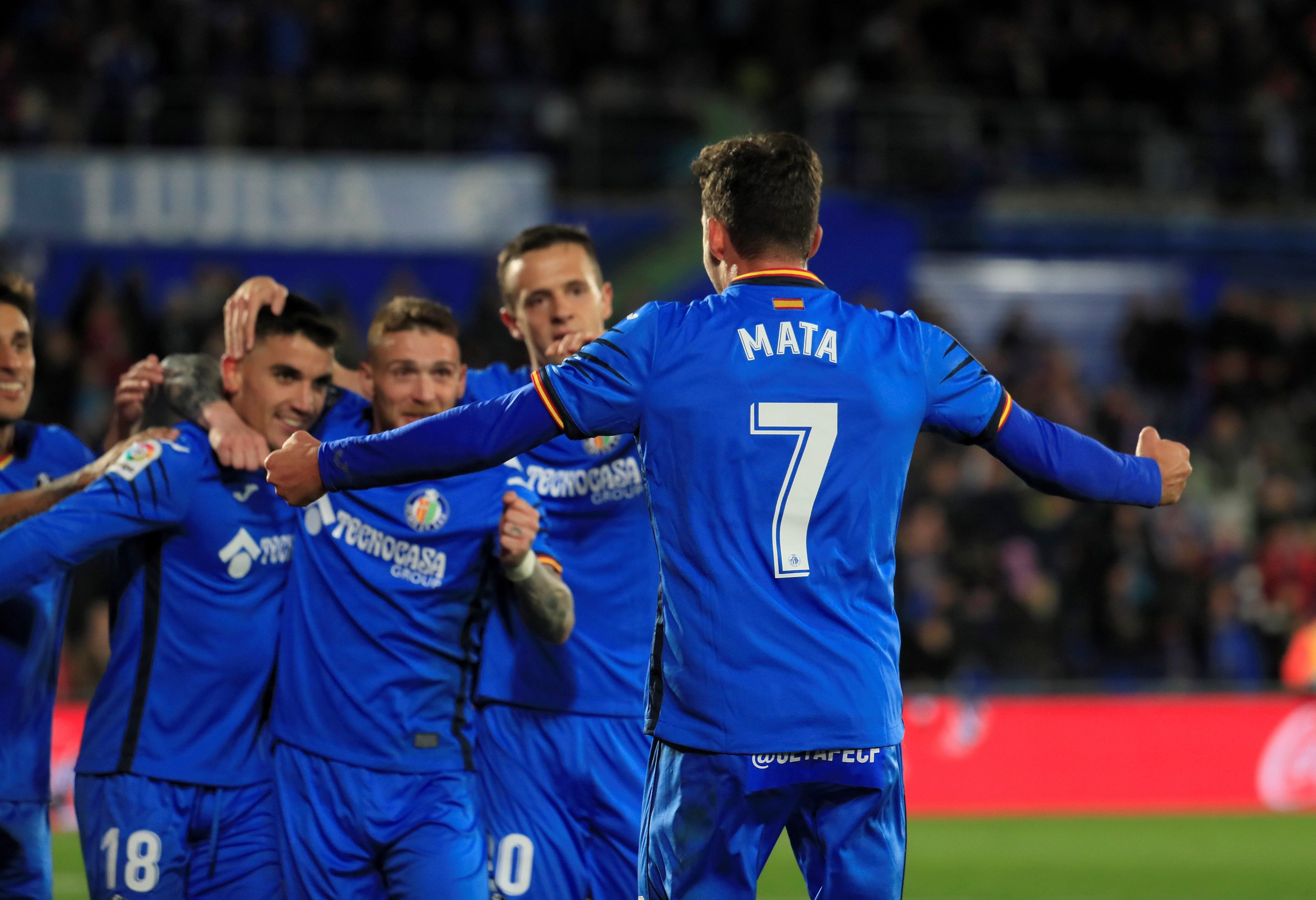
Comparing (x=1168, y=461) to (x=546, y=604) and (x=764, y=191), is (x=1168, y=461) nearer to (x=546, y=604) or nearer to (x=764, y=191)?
(x=764, y=191)

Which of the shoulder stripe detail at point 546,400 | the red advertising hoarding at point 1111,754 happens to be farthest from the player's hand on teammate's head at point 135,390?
the red advertising hoarding at point 1111,754

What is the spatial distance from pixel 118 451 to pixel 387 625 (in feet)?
3.12

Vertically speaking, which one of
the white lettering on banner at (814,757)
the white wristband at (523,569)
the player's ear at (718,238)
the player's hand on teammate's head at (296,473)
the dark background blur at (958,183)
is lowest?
the white lettering on banner at (814,757)

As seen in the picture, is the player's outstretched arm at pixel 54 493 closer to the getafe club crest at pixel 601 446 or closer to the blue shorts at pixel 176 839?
the blue shorts at pixel 176 839

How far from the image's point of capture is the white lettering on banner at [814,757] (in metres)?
3.37

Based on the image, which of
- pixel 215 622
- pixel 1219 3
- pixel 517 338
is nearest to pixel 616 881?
pixel 215 622

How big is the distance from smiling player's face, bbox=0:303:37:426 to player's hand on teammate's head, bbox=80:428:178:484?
353 millimetres

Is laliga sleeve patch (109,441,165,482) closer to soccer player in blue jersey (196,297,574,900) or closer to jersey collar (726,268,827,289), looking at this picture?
soccer player in blue jersey (196,297,574,900)

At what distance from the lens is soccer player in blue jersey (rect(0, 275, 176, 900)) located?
458 centimetres

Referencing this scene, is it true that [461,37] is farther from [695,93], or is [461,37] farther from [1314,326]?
[1314,326]

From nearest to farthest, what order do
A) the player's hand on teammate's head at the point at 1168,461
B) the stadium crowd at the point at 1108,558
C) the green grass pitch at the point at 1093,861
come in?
the player's hand on teammate's head at the point at 1168,461, the green grass pitch at the point at 1093,861, the stadium crowd at the point at 1108,558

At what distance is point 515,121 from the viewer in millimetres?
17375

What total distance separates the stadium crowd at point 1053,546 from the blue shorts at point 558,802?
751 cm

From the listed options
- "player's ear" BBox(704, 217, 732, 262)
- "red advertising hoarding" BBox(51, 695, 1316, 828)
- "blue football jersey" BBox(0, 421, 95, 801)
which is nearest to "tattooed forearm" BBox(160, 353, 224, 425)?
"blue football jersey" BBox(0, 421, 95, 801)
